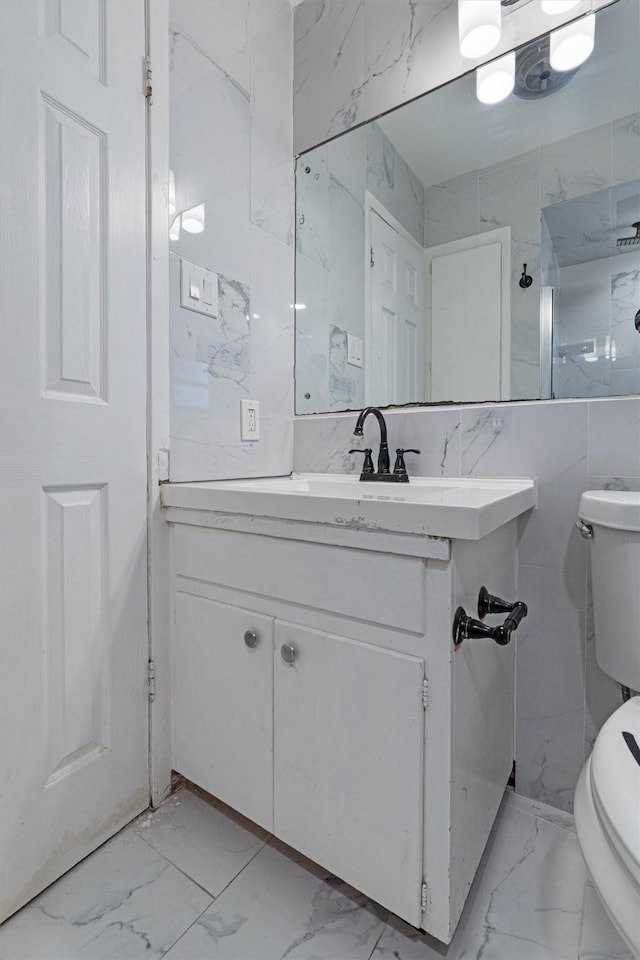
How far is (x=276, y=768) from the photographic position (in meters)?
0.97

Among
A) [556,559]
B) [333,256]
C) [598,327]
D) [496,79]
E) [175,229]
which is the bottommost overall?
[556,559]

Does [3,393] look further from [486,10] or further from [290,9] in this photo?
[290,9]

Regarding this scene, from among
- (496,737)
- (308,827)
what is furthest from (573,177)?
(308,827)

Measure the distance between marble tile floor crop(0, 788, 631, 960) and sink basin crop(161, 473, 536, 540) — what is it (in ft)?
2.51

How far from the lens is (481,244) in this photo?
1299 mm

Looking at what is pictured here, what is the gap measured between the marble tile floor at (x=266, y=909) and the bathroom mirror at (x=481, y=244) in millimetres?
1067

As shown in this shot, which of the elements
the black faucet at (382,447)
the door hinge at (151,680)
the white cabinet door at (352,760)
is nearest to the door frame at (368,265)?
the black faucet at (382,447)

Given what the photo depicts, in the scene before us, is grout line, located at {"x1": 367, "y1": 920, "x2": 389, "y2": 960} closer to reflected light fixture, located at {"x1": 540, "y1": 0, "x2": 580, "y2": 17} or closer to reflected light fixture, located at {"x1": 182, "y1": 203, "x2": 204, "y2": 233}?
reflected light fixture, located at {"x1": 182, "y1": 203, "x2": 204, "y2": 233}

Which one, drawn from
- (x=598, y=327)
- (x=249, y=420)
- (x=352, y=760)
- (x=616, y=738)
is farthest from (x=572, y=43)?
(x=352, y=760)

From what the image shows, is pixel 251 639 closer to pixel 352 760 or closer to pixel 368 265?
pixel 352 760

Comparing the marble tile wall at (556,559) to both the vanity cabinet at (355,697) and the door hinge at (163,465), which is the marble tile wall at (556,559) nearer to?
the vanity cabinet at (355,697)

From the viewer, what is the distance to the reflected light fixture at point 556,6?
3.67 feet

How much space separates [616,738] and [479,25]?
161 centimetres

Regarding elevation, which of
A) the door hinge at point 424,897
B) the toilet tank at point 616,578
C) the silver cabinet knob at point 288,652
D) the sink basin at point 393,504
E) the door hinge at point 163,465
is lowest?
the door hinge at point 424,897
